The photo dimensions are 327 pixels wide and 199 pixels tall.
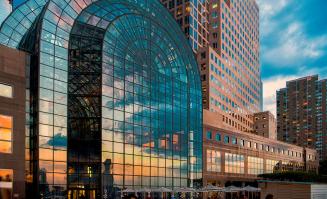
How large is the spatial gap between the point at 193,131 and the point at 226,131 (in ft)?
53.4

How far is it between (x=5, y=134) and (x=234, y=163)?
55.1m

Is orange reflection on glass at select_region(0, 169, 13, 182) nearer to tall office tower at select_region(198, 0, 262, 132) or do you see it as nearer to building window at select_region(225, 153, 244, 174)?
building window at select_region(225, 153, 244, 174)

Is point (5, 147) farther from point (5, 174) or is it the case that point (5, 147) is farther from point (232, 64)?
point (232, 64)

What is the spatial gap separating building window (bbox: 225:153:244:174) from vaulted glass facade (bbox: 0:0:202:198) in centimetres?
1782

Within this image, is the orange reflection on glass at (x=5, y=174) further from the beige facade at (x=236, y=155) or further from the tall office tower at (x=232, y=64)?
the tall office tower at (x=232, y=64)

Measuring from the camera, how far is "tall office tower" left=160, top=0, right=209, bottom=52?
13688 centimetres

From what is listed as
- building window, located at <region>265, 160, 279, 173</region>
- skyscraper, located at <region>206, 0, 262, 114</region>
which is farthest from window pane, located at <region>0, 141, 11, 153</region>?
skyscraper, located at <region>206, 0, 262, 114</region>

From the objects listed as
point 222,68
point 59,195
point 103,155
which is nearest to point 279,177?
point 103,155

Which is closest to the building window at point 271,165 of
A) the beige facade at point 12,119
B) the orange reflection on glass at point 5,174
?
the beige facade at point 12,119

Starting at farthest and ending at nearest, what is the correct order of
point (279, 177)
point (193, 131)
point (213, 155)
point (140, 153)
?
point (213, 155)
point (193, 131)
point (279, 177)
point (140, 153)

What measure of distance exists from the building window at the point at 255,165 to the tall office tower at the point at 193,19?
53.3m

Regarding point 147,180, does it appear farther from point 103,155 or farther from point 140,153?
point 103,155

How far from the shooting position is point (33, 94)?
44.9 metres

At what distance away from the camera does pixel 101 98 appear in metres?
50.9
